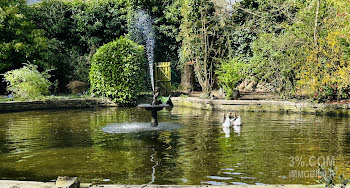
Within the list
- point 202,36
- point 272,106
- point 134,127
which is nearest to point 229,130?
point 134,127

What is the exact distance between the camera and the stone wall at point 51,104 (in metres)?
13.4

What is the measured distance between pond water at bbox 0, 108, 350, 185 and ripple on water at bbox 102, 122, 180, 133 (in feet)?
0.08

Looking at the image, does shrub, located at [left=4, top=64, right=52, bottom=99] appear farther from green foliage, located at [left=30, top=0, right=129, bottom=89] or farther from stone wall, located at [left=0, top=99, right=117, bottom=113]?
green foliage, located at [left=30, top=0, right=129, bottom=89]

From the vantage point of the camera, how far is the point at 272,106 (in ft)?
41.7

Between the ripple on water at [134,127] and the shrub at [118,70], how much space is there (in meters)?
4.66

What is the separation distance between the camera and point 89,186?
362 centimetres

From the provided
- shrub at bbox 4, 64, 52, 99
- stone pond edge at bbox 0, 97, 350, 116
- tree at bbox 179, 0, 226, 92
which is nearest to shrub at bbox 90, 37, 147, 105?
stone pond edge at bbox 0, 97, 350, 116

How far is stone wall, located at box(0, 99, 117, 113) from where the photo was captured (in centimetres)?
1337

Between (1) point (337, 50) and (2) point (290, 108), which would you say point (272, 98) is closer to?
(2) point (290, 108)

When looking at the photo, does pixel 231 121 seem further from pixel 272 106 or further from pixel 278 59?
pixel 278 59

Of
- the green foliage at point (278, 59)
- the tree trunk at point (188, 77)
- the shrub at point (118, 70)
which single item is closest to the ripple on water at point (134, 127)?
the shrub at point (118, 70)

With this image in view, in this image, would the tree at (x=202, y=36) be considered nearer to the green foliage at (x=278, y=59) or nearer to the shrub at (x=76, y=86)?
the green foliage at (x=278, y=59)

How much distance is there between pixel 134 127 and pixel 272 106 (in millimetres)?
5481

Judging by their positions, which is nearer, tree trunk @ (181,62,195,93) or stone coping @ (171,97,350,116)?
stone coping @ (171,97,350,116)
